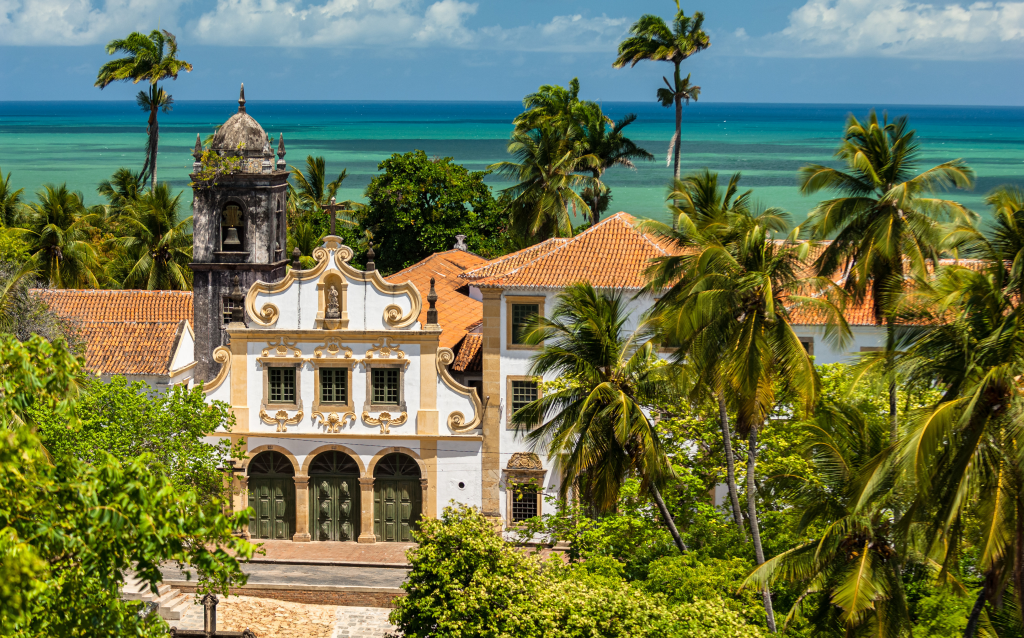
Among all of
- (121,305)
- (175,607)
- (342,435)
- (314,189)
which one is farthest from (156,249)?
(175,607)

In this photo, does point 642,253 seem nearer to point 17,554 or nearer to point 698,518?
point 698,518

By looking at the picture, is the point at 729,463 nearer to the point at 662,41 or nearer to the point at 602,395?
the point at 602,395

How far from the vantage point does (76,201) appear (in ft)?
224

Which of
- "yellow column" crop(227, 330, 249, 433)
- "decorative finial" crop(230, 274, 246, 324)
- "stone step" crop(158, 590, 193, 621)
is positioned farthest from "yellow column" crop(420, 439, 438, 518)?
"stone step" crop(158, 590, 193, 621)

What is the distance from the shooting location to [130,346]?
46188mm

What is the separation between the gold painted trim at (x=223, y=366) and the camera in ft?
138

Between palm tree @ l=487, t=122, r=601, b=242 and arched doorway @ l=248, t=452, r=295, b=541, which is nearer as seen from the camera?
arched doorway @ l=248, t=452, r=295, b=541

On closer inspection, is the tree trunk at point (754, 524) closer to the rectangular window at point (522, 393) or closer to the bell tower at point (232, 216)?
the rectangular window at point (522, 393)

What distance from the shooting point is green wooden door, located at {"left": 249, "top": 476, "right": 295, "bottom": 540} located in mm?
42750

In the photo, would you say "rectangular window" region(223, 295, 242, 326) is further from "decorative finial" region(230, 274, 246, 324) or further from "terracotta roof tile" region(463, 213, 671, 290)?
"terracotta roof tile" region(463, 213, 671, 290)

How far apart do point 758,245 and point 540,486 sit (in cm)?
1528

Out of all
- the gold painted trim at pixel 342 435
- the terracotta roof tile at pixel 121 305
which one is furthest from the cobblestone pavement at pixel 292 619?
the terracotta roof tile at pixel 121 305

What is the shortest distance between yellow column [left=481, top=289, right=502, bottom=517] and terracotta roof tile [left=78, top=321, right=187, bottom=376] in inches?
478

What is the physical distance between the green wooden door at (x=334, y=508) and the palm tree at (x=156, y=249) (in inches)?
821
